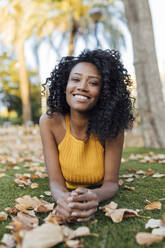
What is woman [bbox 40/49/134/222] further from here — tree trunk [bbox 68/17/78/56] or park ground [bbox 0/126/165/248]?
tree trunk [bbox 68/17/78/56]

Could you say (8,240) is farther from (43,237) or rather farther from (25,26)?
(25,26)

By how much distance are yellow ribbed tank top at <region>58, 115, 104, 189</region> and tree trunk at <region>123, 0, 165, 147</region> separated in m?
3.69

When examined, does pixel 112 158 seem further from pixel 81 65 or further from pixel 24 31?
pixel 24 31

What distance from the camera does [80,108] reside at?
2258 millimetres

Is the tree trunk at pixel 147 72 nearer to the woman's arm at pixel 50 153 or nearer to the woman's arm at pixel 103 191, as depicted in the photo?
the woman's arm at pixel 103 191

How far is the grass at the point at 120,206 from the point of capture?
1.42 metres

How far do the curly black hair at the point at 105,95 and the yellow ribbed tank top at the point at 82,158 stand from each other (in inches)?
4.2

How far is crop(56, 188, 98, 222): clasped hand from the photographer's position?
169 cm

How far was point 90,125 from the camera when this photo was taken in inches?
94.8

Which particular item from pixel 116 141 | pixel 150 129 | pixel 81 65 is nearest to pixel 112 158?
pixel 116 141

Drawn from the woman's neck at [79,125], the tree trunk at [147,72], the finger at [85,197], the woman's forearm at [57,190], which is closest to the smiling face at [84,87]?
the woman's neck at [79,125]

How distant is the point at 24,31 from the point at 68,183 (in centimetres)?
1498

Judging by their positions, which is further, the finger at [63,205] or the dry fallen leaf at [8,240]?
the finger at [63,205]

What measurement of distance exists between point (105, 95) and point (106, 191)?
0.80 m
